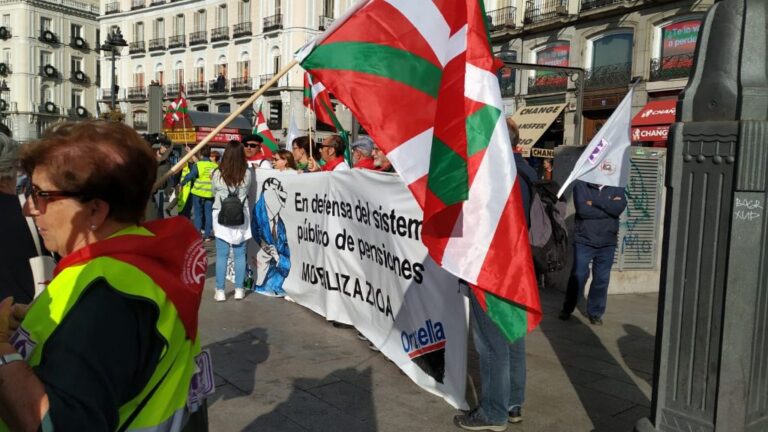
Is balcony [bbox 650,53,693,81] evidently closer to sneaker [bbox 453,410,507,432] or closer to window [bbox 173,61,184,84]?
sneaker [bbox 453,410,507,432]

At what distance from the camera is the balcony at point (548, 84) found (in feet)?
79.1

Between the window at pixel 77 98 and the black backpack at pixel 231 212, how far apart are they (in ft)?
221

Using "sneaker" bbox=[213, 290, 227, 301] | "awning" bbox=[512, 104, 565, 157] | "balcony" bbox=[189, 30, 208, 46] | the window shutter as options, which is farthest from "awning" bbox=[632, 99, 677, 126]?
"balcony" bbox=[189, 30, 208, 46]

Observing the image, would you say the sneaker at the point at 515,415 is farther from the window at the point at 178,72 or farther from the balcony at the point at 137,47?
the balcony at the point at 137,47

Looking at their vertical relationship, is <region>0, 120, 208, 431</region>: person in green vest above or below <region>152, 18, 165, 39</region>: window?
below

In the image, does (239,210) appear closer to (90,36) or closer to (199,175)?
(199,175)

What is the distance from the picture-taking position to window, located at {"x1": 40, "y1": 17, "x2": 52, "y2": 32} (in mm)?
62719

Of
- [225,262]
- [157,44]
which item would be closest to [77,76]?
[157,44]

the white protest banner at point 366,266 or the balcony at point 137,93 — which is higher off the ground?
the balcony at point 137,93

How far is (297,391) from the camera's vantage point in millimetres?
4414

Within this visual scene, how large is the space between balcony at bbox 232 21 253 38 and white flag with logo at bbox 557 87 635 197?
42232mm

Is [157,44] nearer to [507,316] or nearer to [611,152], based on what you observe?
[611,152]

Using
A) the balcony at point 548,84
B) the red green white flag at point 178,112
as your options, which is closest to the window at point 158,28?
the balcony at point 548,84

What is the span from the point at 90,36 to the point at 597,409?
7501 cm
